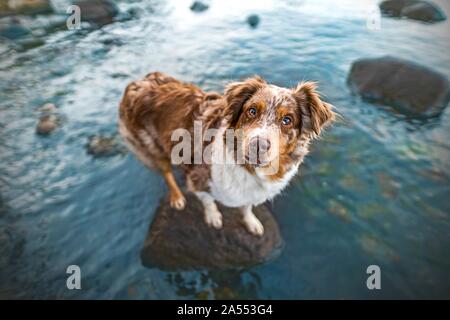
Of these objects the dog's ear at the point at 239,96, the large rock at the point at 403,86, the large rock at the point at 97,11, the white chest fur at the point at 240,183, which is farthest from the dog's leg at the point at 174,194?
the large rock at the point at 97,11

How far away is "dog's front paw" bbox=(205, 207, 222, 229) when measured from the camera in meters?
5.16

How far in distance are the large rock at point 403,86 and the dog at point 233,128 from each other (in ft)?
16.6

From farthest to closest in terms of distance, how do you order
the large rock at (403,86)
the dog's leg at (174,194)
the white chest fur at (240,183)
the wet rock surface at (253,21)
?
the wet rock surface at (253,21) < the large rock at (403,86) < the dog's leg at (174,194) < the white chest fur at (240,183)

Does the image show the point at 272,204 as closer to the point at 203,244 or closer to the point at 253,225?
the point at 253,225

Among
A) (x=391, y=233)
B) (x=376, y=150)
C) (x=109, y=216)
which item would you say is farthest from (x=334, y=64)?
(x=109, y=216)

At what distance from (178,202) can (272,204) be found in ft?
5.77

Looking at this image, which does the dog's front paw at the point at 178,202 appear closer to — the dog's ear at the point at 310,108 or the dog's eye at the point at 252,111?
the dog's eye at the point at 252,111

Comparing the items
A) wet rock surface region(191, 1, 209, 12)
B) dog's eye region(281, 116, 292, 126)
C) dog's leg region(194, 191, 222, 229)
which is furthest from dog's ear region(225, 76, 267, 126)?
wet rock surface region(191, 1, 209, 12)

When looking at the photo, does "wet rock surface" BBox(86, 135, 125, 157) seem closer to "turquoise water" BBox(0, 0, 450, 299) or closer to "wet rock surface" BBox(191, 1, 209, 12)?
"turquoise water" BBox(0, 0, 450, 299)

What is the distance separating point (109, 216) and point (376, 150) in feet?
18.6

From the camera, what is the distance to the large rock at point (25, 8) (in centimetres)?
1329

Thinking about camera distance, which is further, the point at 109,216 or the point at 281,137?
the point at 109,216
